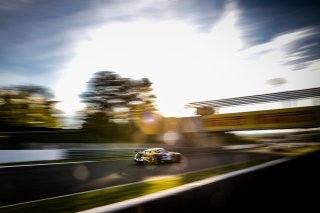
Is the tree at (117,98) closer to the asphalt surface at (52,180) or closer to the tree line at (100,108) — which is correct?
the tree line at (100,108)

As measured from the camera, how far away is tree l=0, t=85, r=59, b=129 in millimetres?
36812

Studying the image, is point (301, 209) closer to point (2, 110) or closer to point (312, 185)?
point (312, 185)

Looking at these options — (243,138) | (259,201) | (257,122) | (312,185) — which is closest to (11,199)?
(259,201)

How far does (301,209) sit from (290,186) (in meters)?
0.87

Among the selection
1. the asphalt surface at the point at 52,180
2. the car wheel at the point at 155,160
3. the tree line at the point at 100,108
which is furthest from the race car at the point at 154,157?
the tree line at the point at 100,108

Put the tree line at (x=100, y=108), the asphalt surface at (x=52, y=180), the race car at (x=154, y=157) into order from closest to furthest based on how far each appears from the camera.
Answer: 1. the asphalt surface at (x=52, y=180)
2. the race car at (x=154, y=157)
3. the tree line at (x=100, y=108)

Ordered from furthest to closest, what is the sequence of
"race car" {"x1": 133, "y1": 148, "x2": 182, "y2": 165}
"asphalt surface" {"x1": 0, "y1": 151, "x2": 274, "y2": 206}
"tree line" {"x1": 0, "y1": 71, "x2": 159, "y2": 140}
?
"tree line" {"x1": 0, "y1": 71, "x2": 159, "y2": 140} → "race car" {"x1": 133, "y1": 148, "x2": 182, "y2": 165} → "asphalt surface" {"x1": 0, "y1": 151, "x2": 274, "y2": 206}

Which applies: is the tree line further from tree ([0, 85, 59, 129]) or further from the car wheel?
the car wheel

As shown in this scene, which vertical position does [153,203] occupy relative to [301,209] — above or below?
above

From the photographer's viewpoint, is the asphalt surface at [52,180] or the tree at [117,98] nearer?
the asphalt surface at [52,180]

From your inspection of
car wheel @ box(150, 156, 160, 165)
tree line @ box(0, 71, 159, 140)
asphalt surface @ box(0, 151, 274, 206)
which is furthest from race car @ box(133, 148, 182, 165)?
tree line @ box(0, 71, 159, 140)

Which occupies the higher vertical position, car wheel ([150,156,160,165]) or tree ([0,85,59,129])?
tree ([0,85,59,129])

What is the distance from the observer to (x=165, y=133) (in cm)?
3791

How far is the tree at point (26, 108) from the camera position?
3681cm
